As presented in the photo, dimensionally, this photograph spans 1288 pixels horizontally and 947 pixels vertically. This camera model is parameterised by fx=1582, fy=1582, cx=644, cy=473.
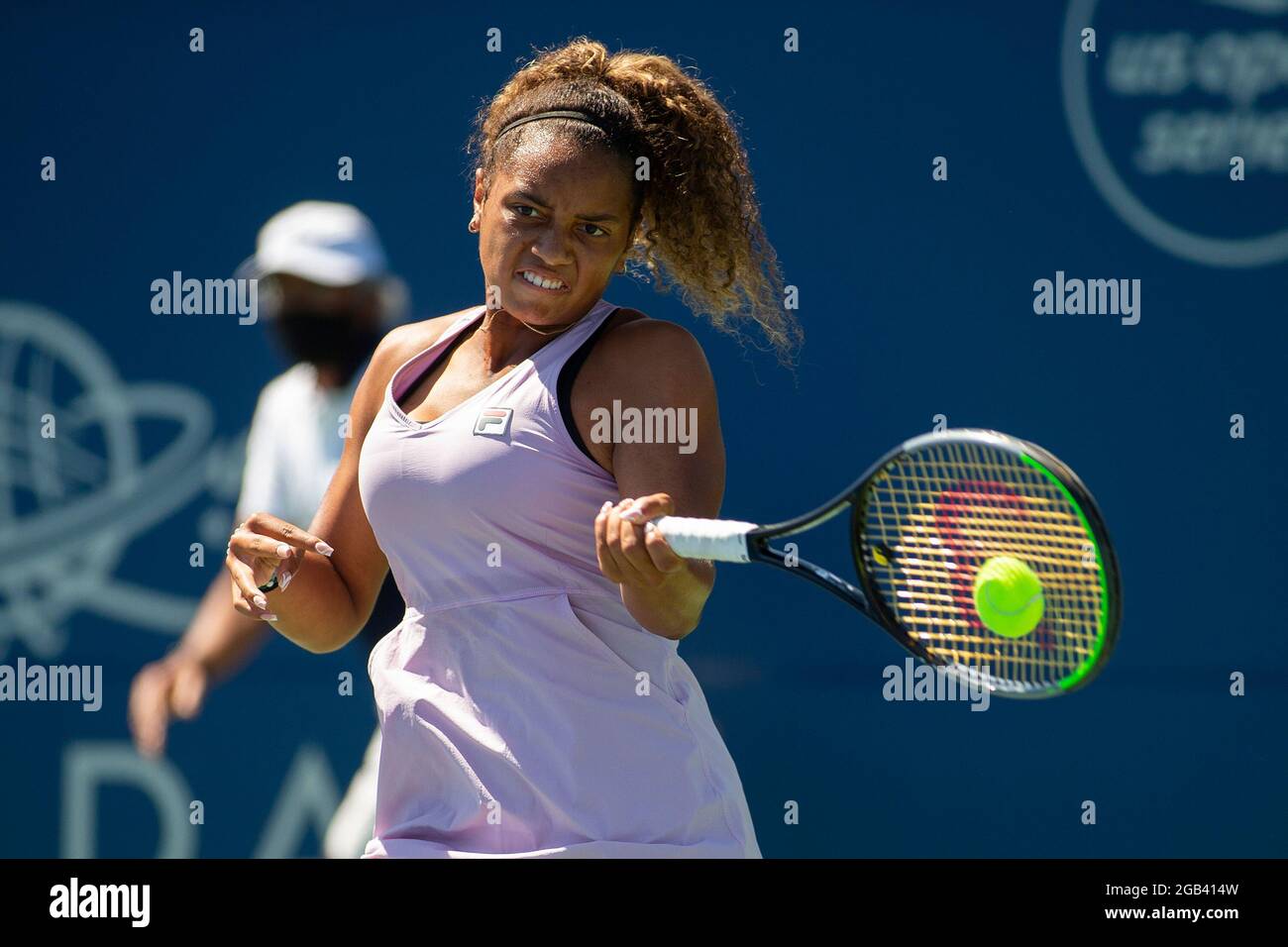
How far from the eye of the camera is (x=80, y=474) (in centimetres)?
377

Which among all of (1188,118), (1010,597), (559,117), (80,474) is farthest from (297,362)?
(1010,597)

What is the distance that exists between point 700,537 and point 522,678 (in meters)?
0.30

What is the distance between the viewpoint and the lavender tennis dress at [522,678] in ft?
6.23

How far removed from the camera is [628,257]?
2213 millimetres

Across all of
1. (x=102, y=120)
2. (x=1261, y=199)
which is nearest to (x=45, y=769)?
(x=102, y=120)

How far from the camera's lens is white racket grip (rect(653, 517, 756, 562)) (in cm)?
178

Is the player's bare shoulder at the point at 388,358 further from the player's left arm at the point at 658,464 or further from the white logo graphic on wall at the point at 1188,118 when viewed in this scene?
the white logo graphic on wall at the point at 1188,118

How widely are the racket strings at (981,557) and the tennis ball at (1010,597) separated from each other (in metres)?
0.02

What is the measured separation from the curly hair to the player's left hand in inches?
19.0

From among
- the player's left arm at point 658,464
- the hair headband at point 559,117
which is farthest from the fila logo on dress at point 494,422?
the hair headband at point 559,117

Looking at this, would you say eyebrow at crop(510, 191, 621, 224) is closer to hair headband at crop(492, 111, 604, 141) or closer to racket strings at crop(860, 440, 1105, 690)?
hair headband at crop(492, 111, 604, 141)

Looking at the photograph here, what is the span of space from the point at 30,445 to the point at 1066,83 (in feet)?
8.32

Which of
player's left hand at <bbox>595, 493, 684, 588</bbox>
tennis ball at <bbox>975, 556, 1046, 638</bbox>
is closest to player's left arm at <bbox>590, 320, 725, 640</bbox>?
player's left hand at <bbox>595, 493, 684, 588</bbox>
